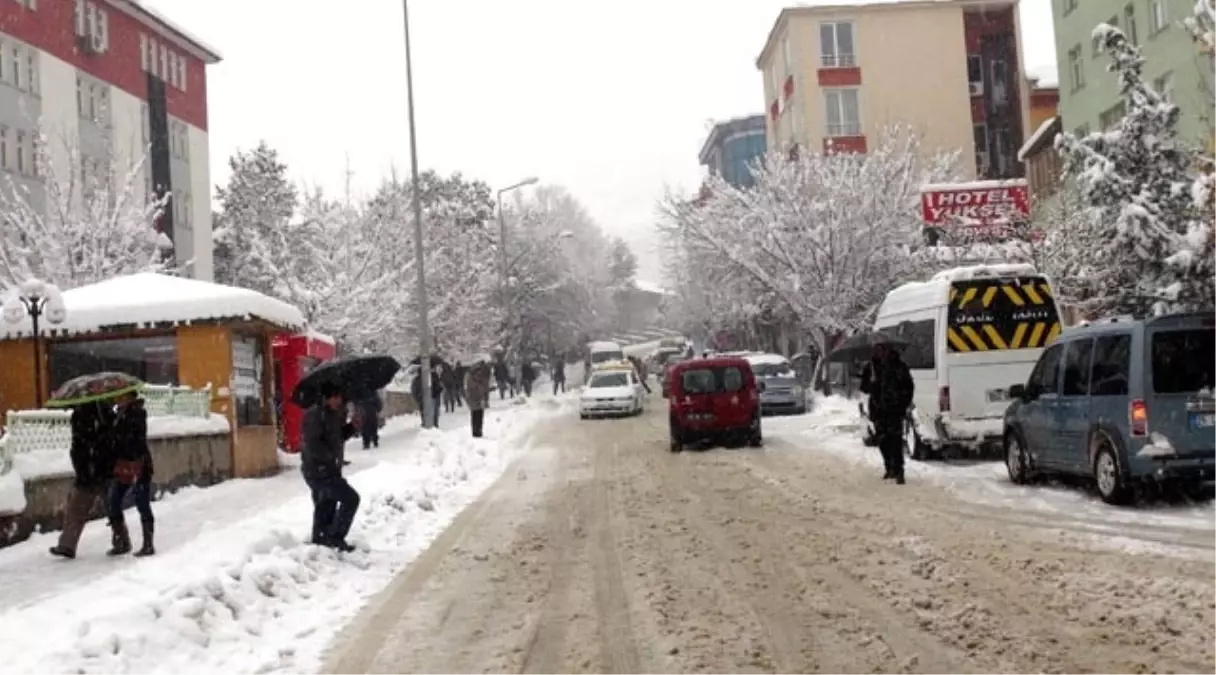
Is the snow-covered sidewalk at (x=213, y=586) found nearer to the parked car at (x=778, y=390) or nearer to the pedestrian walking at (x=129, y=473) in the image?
the pedestrian walking at (x=129, y=473)

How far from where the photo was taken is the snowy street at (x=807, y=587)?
21.6ft

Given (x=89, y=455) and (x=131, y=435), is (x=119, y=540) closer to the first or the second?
(x=89, y=455)

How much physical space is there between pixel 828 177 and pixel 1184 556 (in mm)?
28194

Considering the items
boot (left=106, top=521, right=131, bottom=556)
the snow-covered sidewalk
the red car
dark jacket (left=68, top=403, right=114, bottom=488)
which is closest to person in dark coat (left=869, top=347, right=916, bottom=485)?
the snow-covered sidewalk

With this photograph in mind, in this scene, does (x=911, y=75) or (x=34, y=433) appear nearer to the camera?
(x=34, y=433)

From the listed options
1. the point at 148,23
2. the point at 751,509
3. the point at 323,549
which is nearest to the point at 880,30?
the point at 148,23

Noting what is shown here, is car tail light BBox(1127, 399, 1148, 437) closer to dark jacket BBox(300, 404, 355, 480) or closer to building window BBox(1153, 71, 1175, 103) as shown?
dark jacket BBox(300, 404, 355, 480)

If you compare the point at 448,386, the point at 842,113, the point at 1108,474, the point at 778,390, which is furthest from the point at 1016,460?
the point at 842,113

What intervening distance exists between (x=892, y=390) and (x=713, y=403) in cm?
732

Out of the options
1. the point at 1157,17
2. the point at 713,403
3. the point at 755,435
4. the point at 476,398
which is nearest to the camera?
the point at 713,403

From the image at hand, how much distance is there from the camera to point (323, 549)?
10359 mm

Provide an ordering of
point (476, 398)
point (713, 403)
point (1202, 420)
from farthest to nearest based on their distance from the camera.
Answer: point (476, 398) < point (713, 403) < point (1202, 420)

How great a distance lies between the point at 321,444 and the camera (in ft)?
34.6

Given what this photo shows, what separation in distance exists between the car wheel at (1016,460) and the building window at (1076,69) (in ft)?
84.0
